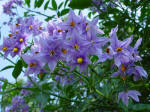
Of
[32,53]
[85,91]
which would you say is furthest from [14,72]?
[85,91]

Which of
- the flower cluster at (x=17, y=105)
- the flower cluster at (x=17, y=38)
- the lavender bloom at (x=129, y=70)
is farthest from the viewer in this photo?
the flower cluster at (x=17, y=105)

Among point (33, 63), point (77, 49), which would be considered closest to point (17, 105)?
point (33, 63)

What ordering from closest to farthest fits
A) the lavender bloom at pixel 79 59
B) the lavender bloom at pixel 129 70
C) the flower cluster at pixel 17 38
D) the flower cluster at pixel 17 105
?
1. the lavender bloom at pixel 79 59
2. the lavender bloom at pixel 129 70
3. the flower cluster at pixel 17 38
4. the flower cluster at pixel 17 105

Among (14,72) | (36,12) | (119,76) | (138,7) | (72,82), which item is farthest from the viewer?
(36,12)

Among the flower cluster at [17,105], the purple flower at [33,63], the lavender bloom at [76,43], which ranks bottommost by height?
the flower cluster at [17,105]

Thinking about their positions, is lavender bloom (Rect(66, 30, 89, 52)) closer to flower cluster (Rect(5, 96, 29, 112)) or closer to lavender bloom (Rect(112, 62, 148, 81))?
lavender bloom (Rect(112, 62, 148, 81))

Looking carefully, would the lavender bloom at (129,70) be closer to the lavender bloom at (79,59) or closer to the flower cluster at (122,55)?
the flower cluster at (122,55)

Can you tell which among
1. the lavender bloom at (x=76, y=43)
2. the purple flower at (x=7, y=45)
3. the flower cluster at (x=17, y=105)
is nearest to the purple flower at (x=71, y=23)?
the lavender bloom at (x=76, y=43)

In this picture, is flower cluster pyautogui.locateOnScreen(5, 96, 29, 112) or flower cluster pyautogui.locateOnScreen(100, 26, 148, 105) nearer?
flower cluster pyautogui.locateOnScreen(100, 26, 148, 105)

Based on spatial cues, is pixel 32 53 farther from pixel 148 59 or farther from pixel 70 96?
pixel 148 59

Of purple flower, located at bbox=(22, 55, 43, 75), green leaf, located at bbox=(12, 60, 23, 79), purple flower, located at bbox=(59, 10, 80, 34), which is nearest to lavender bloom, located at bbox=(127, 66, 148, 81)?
purple flower, located at bbox=(59, 10, 80, 34)

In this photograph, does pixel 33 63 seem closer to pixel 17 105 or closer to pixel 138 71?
pixel 138 71
